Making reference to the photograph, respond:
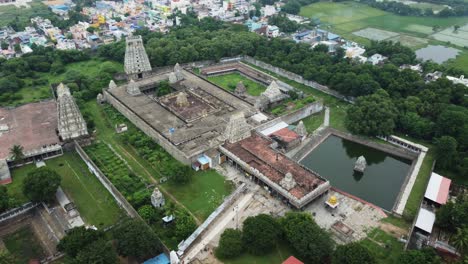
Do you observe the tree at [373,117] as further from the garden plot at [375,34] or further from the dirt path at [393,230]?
the garden plot at [375,34]

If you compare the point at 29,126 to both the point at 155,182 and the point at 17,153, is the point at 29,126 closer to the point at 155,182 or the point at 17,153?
the point at 17,153

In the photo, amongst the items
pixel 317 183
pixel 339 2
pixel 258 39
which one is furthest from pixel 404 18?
pixel 317 183

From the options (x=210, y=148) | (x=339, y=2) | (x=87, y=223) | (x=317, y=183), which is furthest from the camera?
(x=339, y=2)

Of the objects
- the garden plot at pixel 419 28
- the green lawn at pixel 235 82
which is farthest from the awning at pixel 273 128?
the garden plot at pixel 419 28

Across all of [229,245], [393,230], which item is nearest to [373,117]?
[393,230]

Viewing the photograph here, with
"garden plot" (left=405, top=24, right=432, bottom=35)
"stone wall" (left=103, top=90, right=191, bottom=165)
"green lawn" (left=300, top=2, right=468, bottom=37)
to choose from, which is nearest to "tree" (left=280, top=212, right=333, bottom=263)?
"stone wall" (left=103, top=90, right=191, bottom=165)

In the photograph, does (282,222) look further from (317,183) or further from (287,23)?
(287,23)

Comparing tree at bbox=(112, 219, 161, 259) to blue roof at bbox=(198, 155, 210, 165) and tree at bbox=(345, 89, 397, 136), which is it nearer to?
blue roof at bbox=(198, 155, 210, 165)
